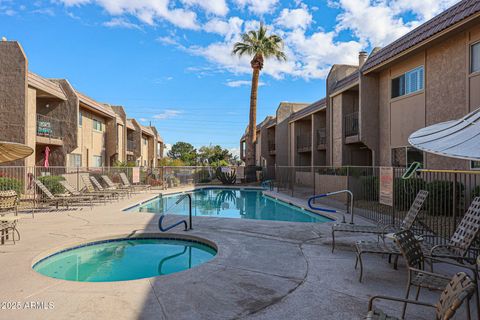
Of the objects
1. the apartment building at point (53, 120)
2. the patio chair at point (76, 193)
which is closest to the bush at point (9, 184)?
the patio chair at point (76, 193)

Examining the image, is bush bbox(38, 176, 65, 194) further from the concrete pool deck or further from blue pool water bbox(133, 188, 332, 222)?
the concrete pool deck

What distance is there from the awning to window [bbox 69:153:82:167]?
22.6m

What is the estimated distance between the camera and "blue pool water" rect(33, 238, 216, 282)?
21.7ft

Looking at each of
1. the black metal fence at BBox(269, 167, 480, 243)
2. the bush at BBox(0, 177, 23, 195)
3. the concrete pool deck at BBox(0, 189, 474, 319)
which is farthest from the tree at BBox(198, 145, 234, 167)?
the concrete pool deck at BBox(0, 189, 474, 319)

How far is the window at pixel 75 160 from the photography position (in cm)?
2258

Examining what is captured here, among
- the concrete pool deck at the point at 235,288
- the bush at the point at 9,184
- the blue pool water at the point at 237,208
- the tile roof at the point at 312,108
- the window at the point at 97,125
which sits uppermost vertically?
the tile roof at the point at 312,108

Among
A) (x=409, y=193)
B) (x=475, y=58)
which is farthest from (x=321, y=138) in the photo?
(x=409, y=193)

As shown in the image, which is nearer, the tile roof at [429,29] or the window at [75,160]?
the tile roof at [429,29]

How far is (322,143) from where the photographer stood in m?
24.2

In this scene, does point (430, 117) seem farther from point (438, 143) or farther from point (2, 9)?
point (2, 9)

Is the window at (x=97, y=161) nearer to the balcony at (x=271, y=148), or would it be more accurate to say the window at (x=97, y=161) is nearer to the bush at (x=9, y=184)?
the bush at (x=9, y=184)

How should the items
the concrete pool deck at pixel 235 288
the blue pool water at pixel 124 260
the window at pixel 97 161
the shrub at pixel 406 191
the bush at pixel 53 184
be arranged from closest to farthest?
1. the concrete pool deck at pixel 235 288
2. the blue pool water at pixel 124 260
3. the shrub at pixel 406 191
4. the bush at pixel 53 184
5. the window at pixel 97 161

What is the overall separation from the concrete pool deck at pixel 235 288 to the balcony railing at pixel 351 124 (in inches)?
490

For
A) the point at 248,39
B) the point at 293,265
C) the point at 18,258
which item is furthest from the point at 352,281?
the point at 248,39
